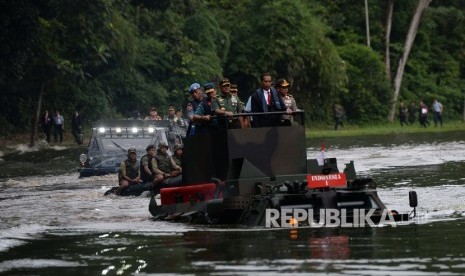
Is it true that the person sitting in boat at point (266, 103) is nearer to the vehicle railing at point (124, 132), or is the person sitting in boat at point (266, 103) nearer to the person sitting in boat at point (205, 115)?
the person sitting in boat at point (205, 115)

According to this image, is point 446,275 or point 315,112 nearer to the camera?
point 446,275

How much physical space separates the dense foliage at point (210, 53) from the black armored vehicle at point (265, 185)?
65.5ft

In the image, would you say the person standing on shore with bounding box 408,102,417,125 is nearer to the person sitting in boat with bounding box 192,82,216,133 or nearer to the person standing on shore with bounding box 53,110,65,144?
the person standing on shore with bounding box 53,110,65,144

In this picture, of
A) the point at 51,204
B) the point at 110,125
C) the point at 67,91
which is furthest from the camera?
the point at 67,91

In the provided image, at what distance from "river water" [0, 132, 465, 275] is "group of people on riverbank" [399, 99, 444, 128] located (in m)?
40.2

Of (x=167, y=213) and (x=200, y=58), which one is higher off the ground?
(x=200, y=58)

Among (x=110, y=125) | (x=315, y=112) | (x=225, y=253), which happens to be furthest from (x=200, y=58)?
(x=225, y=253)

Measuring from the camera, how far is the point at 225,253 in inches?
634

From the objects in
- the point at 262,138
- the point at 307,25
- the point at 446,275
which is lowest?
the point at 446,275

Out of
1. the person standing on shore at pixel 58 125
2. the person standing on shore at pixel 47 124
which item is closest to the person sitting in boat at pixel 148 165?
the person standing on shore at pixel 58 125

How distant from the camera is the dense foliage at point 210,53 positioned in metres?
49.3

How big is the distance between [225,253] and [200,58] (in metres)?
45.4

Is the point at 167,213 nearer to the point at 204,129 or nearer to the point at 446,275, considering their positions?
the point at 204,129

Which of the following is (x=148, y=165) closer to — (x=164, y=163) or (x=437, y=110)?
(x=164, y=163)
